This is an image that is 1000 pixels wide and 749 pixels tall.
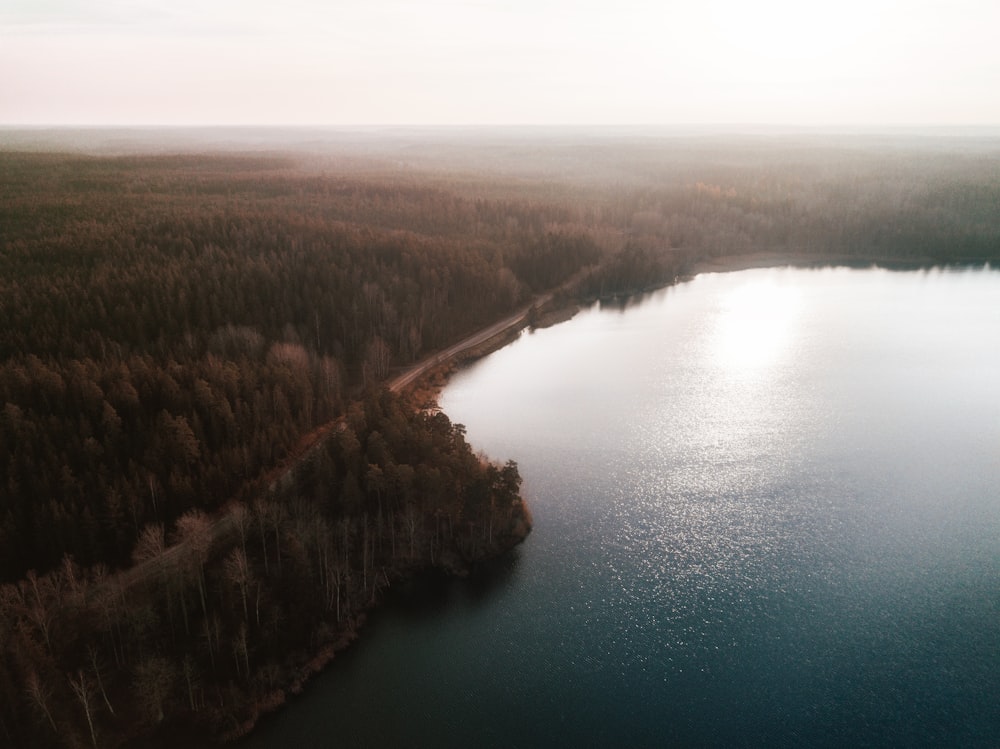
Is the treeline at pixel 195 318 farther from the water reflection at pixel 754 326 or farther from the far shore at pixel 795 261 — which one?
the far shore at pixel 795 261

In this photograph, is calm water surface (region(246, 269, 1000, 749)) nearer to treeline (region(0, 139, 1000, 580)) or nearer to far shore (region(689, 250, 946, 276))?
treeline (region(0, 139, 1000, 580))

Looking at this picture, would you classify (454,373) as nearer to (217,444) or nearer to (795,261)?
(217,444)

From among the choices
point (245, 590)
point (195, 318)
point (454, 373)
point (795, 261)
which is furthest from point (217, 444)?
point (795, 261)

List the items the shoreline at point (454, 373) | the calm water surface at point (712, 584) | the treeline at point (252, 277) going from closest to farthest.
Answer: the calm water surface at point (712, 584) < the shoreline at point (454, 373) < the treeline at point (252, 277)

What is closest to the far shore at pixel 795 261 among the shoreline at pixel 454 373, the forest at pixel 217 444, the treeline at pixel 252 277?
the shoreline at pixel 454 373

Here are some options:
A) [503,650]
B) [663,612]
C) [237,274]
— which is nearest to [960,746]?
[663,612]

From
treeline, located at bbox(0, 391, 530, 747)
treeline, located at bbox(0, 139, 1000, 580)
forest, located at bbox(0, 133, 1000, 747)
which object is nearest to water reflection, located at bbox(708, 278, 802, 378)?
treeline, located at bbox(0, 139, 1000, 580)

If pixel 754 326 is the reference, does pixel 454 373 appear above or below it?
below
